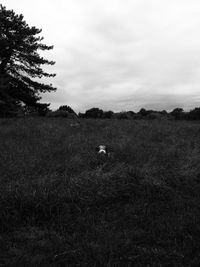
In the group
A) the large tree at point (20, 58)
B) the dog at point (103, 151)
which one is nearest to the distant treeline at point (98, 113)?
the large tree at point (20, 58)

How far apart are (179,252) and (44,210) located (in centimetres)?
259

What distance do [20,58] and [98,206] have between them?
62.4 ft

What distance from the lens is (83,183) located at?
6.95 metres

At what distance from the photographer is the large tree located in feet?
74.2

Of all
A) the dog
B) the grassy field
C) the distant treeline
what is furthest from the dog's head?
the distant treeline

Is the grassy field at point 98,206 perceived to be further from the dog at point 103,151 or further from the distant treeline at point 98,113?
the distant treeline at point 98,113

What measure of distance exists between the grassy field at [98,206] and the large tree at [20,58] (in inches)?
497

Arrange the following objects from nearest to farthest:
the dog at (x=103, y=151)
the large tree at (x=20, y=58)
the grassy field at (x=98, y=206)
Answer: the grassy field at (x=98, y=206) < the dog at (x=103, y=151) < the large tree at (x=20, y=58)

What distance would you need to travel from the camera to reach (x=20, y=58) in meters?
23.2

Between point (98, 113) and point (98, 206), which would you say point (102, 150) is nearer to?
point (98, 206)

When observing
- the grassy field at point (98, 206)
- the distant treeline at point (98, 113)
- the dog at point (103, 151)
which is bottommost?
the grassy field at point (98, 206)

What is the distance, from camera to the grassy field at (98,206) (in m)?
4.52

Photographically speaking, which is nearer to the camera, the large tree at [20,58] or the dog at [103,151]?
the dog at [103,151]

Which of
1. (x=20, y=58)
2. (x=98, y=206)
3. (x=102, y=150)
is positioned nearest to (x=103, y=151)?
(x=102, y=150)
